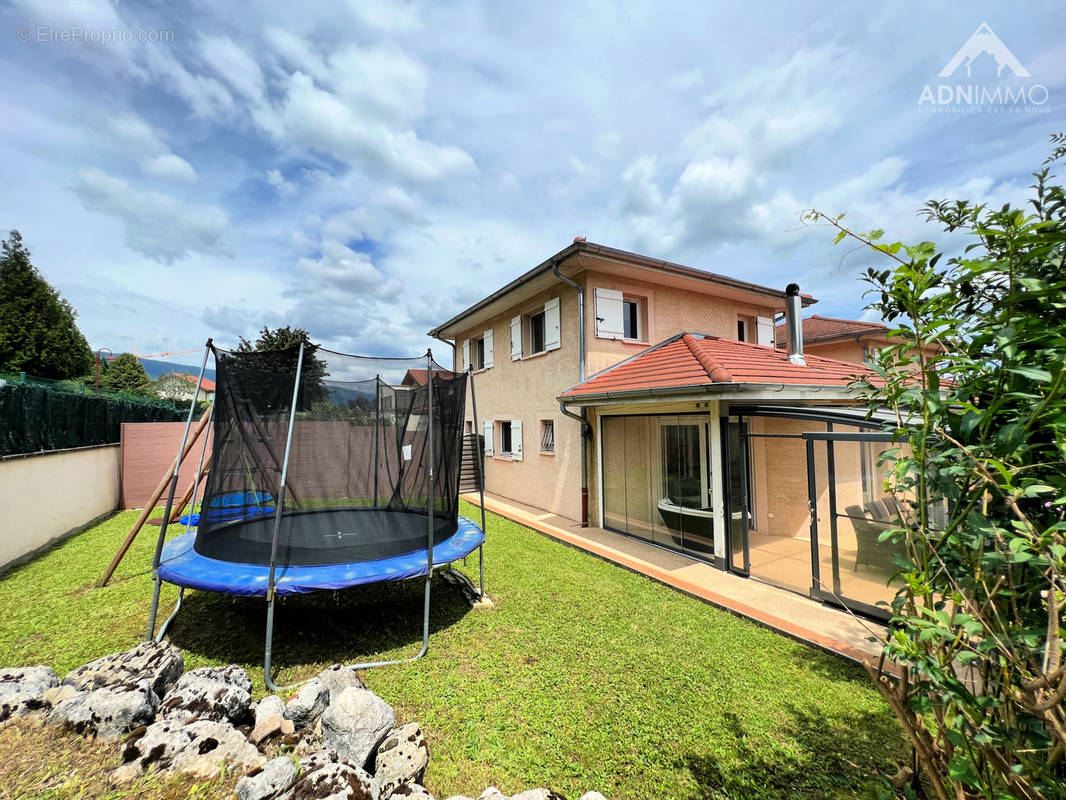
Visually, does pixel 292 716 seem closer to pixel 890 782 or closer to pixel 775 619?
pixel 890 782

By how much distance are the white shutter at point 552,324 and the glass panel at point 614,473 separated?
7.59ft

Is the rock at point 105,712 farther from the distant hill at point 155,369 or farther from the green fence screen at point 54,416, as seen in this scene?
the distant hill at point 155,369

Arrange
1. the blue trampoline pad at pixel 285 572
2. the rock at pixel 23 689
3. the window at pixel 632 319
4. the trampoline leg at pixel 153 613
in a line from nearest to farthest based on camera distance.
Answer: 1. the rock at pixel 23 689
2. the blue trampoline pad at pixel 285 572
3. the trampoline leg at pixel 153 613
4. the window at pixel 632 319

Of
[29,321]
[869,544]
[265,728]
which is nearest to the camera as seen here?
[265,728]

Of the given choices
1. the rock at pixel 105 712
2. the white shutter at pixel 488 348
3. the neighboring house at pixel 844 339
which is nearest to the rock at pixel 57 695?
the rock at pixel 105 712

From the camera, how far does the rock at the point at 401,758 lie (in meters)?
2.48

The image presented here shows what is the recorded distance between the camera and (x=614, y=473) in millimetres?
8555

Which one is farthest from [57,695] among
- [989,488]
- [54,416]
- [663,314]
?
[663,314]

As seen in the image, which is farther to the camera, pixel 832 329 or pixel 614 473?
pixel 832 329

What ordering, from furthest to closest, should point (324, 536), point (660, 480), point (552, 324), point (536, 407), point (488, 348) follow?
point (488, 348) < point (536, 407) < point (552, 324) < point (660, 480) < point (324, 536)

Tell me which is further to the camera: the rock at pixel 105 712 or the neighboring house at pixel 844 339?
the neighboring house at pixel 844 339

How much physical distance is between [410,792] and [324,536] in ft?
9.68

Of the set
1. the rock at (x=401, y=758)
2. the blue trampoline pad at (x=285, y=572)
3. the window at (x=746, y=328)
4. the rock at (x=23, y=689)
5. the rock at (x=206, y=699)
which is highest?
the window at (x=746, y=328)

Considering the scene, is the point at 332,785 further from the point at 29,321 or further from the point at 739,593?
the point at 29,321
